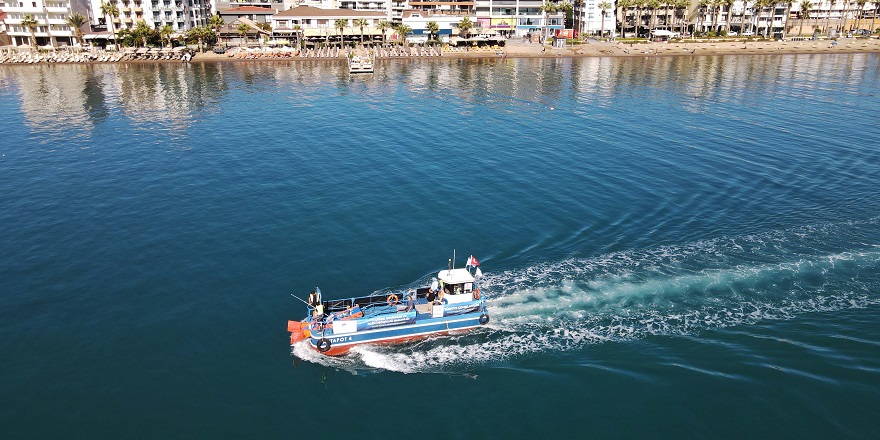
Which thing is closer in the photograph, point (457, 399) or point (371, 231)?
point (457, 399)

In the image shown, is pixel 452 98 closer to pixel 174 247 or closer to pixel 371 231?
pixel 371 231

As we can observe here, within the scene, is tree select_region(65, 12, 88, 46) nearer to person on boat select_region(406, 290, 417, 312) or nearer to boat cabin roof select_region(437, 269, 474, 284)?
person on boat select_region(406, 290, 417, 312)

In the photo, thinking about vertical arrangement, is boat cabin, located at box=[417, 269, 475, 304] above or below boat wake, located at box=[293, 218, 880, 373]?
above

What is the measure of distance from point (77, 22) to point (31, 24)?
15519 millimetres

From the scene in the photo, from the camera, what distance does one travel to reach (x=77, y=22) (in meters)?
185

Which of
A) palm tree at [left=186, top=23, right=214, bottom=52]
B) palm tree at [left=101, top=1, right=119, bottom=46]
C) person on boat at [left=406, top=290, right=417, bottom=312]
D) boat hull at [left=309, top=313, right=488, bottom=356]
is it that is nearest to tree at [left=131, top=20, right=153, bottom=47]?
palm tree at [left=101, top=1, right=119, bottom=46]

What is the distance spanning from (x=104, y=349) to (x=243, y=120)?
75684mm

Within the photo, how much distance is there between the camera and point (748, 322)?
45062 mm

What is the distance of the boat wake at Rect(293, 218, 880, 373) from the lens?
142 ft

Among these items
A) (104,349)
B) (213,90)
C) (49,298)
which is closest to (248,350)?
(104,349)

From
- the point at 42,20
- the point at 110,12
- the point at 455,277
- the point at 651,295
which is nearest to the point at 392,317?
the point at 455,277

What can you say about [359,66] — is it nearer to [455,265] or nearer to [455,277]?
[455,265]

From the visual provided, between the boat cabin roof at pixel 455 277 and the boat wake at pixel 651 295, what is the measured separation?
3520 millimetres

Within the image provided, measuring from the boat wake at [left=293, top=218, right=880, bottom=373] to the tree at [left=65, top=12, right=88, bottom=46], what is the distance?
18883cm
